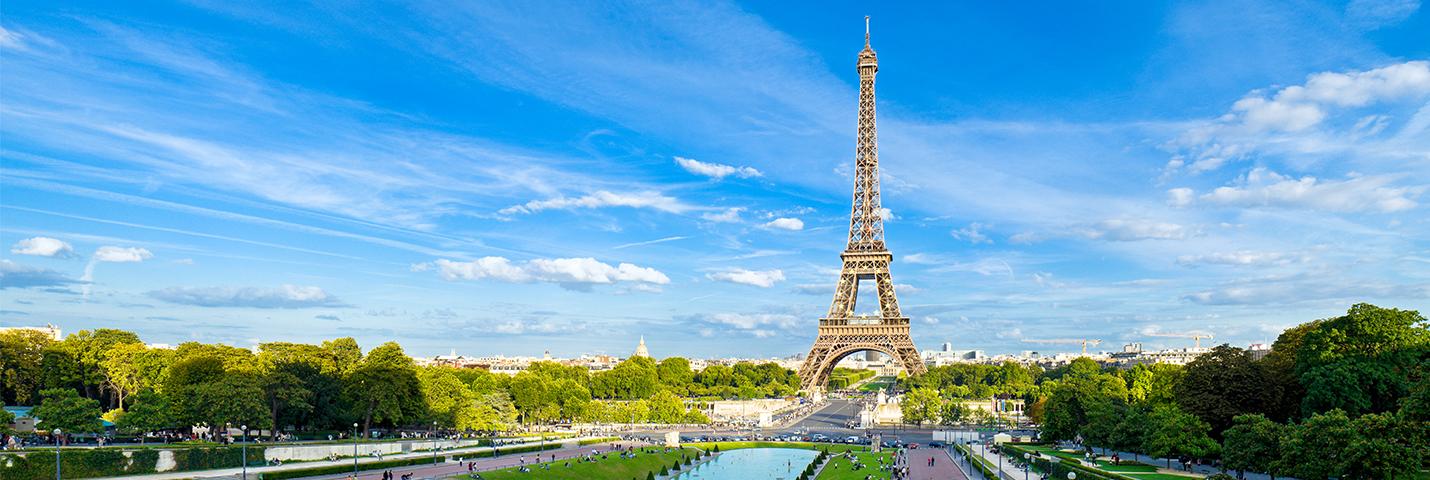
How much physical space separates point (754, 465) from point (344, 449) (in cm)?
2981

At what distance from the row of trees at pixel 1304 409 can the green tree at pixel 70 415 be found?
64689 millimetres

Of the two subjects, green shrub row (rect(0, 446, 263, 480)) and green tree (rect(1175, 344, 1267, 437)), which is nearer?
green shrub row (rect(0, 446, 263, 480))

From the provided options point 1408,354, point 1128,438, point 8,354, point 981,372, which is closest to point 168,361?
point 8,354

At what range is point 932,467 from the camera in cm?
6594

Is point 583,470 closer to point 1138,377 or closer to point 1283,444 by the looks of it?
point 1283,444

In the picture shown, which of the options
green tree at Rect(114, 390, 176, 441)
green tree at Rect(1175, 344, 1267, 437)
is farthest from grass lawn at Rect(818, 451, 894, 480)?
green tree at Rect(114, 390, 176, 441)

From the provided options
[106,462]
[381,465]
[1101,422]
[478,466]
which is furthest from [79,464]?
[1101,422]

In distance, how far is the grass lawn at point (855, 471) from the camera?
5979cm

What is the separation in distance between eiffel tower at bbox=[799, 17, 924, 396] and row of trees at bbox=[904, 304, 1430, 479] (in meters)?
38.1

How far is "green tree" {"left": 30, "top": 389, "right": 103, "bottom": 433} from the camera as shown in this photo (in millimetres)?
60281

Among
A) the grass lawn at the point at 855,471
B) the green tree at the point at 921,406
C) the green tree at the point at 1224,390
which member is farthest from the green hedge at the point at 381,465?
the green tree at the point at 921,406

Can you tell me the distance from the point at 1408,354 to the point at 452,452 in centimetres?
5978

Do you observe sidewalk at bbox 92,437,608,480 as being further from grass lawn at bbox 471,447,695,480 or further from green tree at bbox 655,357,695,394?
green tree at bbox 655,357,695,394

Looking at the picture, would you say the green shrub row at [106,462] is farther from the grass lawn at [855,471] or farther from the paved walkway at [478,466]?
the grass lawn at [855,471]
